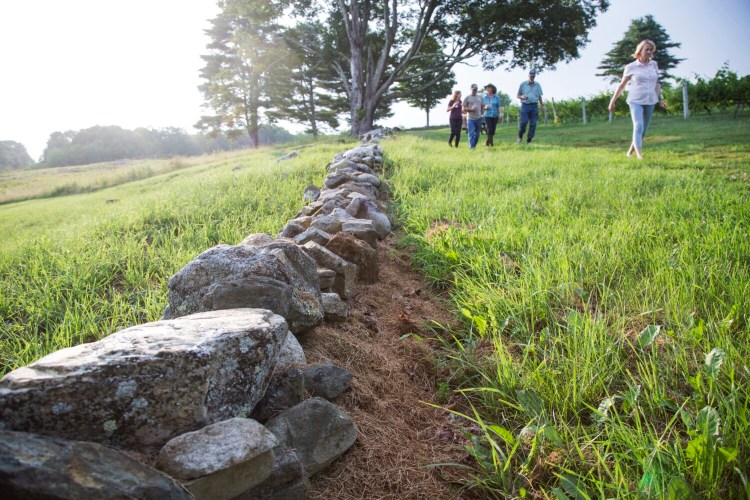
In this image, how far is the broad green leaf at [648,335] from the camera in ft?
5.75

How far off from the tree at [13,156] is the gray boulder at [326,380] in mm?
83589

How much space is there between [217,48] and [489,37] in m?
28.0

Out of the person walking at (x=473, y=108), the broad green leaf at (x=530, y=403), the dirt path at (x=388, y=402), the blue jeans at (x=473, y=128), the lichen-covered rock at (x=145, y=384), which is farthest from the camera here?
the blue jeans at (x=473, y=128)

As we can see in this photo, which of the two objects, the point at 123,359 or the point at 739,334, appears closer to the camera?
the point at 123,359

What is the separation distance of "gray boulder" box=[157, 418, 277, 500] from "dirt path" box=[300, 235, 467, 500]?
1.00 ft

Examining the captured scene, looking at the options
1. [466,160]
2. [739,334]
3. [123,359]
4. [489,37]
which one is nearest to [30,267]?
[123,359]

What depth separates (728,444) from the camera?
123cm

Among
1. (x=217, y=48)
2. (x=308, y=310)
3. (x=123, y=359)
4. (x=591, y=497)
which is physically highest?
(x=217, y=48)

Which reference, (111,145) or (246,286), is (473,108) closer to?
(246,286)

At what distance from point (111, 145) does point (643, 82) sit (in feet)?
236

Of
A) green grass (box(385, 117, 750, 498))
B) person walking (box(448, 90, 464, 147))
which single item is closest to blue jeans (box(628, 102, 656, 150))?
green grass (box(385, 117, 750, 498))

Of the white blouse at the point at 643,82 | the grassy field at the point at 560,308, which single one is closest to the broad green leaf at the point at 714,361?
the grassy field at the point at 560,308

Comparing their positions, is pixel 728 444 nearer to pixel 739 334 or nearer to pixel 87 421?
pixel 739 334

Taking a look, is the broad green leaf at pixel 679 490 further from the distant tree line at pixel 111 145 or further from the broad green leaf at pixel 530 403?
the distant tree line at pixel 111 145
